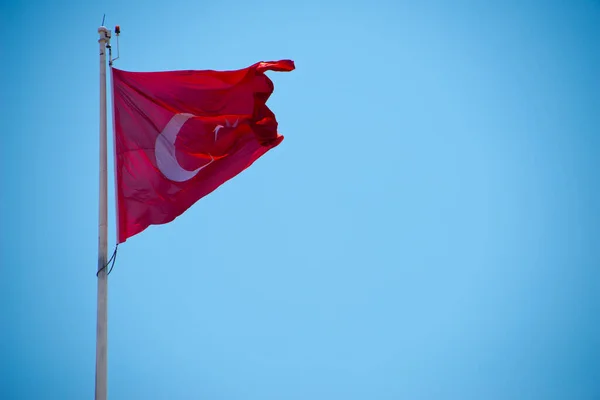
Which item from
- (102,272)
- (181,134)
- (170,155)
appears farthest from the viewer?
(181,134)

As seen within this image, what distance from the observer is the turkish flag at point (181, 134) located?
11633 mm

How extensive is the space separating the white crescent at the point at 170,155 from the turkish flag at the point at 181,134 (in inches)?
0.8

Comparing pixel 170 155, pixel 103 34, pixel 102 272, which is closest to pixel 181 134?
pixel 170 155

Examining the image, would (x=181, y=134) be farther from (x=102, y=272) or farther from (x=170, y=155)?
(x=102, y=272)

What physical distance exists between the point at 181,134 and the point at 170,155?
545 millimetres

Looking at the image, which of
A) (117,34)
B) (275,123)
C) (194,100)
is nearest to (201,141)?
(194,100)

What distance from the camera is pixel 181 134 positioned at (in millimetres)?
12367

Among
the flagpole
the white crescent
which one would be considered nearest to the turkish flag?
the white crescent

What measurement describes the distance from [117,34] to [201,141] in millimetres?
2654

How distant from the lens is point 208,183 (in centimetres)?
1234

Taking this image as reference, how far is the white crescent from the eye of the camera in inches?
472

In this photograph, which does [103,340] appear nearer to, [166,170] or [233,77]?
[166,170]

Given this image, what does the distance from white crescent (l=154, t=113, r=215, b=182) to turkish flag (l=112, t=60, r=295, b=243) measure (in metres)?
0.02

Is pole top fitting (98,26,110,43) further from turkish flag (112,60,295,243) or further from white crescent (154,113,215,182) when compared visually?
white crescent (154,113,215,182)
